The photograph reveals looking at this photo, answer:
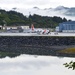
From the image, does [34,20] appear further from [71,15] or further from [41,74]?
[41,74]

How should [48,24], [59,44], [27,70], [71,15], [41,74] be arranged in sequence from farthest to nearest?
[71,15], [48,24], [59,44], [27,70], [41,74]

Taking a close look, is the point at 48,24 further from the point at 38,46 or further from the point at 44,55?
the point at 44,55

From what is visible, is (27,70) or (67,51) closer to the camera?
(27,70)

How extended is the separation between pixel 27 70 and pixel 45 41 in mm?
18438

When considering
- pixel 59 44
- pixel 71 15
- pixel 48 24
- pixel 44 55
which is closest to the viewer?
pixel 44 55

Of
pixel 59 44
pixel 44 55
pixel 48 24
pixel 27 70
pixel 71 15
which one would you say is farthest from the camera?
pixel 71 15

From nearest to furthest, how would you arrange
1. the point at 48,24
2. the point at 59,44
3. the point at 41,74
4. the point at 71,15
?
the point at 41,74 < the point at 59,44 < the point at 48,24 < the point at 71,15

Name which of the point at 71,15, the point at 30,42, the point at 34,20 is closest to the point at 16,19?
the point at 34,20

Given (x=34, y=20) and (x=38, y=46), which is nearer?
(x=38, y=46)

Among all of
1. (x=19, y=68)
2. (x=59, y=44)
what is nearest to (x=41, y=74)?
(x=19, y=68)

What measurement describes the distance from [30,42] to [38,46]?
168 cm

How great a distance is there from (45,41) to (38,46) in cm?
110

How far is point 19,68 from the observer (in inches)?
862

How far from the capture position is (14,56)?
30.7 meters
